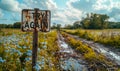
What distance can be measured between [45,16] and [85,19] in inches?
3708

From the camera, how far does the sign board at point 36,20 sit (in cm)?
536

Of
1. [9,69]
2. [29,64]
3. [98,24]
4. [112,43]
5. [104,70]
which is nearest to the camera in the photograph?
[9,69]

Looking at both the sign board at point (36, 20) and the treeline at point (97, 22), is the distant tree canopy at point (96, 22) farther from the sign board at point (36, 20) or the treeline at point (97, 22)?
the sign board at point (36, 20)

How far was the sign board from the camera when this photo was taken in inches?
211

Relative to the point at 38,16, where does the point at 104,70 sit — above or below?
below

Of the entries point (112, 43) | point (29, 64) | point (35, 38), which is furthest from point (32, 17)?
point (112, 43)

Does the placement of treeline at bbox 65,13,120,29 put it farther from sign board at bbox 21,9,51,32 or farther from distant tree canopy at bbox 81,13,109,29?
sign board at bbox 21,9,51,32

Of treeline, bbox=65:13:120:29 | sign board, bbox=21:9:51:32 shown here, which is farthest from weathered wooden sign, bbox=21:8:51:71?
treeline, bbox=65:13:120:29

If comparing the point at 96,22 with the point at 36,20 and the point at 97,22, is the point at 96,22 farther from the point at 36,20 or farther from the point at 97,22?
the point at 36,20

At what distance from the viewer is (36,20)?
5.38 m

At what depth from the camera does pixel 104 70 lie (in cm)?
697

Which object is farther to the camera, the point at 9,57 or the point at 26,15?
the point at 9,57

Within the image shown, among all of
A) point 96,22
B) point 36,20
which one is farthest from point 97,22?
point 36,20

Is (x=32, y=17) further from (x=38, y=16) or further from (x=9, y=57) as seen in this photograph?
(x=9, y=57)
